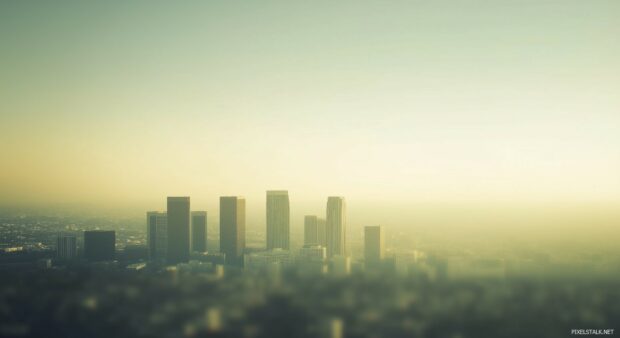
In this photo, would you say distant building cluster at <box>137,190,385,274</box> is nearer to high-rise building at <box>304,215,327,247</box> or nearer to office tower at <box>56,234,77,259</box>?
high-rise building at <box>304,215,327,247</box>

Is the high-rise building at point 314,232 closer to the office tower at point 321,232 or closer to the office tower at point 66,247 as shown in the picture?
the office tower at point 321,232

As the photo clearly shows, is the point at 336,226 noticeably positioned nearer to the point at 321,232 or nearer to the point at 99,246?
the point at 321,232

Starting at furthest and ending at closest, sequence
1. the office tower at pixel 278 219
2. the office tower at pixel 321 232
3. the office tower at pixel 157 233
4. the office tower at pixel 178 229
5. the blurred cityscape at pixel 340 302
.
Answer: the office tower at pixel 321 232 → the office tower at pixel 278 219 → the office tower at pixel 157 233 → the office tower at pixel 178 229 → the blurred cityscape at pixel 340 302

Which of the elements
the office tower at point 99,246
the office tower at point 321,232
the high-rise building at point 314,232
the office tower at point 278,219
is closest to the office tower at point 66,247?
the office tower at point 99,246

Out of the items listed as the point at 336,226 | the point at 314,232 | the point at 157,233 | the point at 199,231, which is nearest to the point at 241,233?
the point at 199,231

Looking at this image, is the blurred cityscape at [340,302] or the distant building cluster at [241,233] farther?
the distant building cluster at [241,233]

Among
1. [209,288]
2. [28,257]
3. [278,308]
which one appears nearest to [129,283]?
[209,288]
